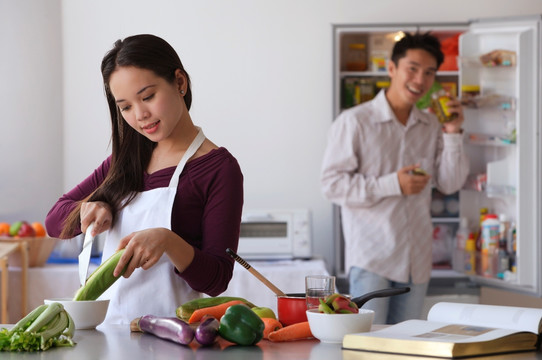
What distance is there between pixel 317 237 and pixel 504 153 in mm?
1256

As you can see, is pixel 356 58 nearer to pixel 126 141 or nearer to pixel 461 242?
pixel 461 242

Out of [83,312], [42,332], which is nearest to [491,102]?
[83,312]

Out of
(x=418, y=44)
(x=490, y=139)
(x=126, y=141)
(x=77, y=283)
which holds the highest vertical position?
(x=418, y=44)

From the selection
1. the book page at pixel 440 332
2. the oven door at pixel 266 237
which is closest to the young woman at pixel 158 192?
the book page at pixel 440 332

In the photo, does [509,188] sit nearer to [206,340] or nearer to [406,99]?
[406,99]

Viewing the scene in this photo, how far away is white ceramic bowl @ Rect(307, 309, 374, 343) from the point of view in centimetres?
162

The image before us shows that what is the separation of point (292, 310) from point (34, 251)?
2698 millimetres

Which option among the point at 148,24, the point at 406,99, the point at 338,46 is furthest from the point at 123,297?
the point at 148,24

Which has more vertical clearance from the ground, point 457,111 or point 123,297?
point 457,111

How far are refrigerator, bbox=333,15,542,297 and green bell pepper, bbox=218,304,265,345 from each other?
10.1 ft

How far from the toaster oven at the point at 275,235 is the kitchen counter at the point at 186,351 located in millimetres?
2755

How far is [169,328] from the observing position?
5.43 feet

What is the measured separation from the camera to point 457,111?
389cm

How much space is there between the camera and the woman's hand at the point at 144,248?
177cm
